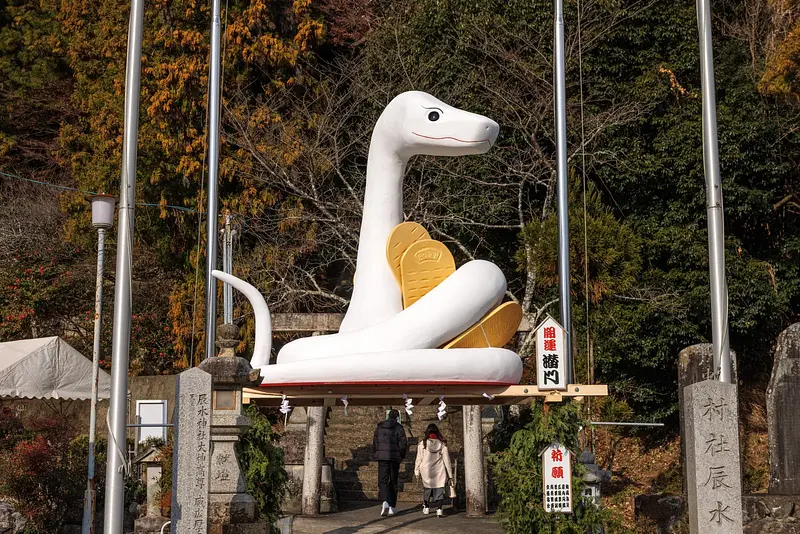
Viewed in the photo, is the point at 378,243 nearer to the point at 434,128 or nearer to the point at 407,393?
the point at 434,128

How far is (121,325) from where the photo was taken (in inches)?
429

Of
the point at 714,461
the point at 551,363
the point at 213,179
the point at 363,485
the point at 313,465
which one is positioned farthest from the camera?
the point at 363,485

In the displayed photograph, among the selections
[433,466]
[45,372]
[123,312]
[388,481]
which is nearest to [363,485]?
[388,481]

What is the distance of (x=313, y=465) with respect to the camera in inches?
622

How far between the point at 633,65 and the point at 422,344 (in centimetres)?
1184

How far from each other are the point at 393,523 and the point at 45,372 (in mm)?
7274

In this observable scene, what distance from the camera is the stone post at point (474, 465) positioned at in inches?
614

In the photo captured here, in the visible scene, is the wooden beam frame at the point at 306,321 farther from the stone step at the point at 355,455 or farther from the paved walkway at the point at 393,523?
the stone step at the point at 355,455

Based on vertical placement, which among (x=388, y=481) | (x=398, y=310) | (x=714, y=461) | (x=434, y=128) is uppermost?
(x=434, y=128)

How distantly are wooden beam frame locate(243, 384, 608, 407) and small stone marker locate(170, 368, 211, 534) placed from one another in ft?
4.00

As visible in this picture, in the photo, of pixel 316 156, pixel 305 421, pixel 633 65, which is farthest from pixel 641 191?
pixel 305 421

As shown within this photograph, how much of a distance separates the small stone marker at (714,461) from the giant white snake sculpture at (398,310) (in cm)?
234

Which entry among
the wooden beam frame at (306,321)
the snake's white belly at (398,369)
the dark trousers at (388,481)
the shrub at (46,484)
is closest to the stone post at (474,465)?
the dark trousers at (388,481)

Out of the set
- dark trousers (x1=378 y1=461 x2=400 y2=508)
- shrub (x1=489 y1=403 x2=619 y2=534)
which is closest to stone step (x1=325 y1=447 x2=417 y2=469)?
dark trousers (x1=378 y1=461 x2=400 y2=508)
